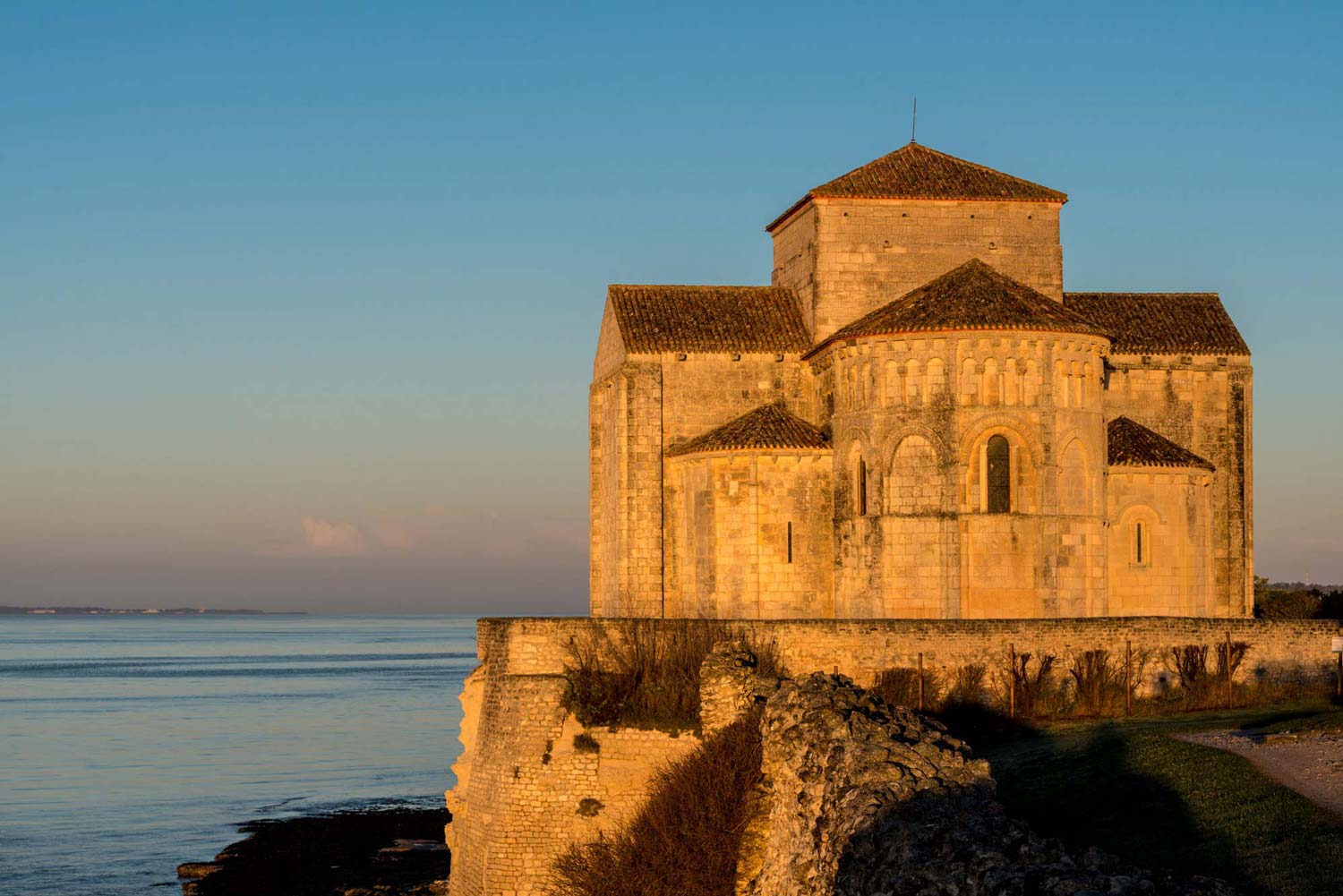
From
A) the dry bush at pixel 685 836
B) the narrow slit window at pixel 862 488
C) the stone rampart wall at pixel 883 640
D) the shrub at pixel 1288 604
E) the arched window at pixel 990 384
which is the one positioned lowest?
the dry bush at pixel 685 836

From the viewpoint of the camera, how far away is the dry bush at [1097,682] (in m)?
28.6

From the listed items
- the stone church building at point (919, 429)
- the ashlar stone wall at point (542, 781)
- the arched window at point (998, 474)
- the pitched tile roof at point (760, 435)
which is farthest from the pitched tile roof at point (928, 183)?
the ashlar stone wall at point (542, 781)

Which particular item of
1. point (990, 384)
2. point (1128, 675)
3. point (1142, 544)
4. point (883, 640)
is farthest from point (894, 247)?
point (1128, 675)

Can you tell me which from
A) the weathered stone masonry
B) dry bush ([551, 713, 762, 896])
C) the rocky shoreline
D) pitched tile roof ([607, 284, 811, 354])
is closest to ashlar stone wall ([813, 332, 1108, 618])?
the weathered stone masonry

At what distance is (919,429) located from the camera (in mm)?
33531

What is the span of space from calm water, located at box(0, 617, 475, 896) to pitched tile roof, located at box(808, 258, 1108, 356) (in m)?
20.6

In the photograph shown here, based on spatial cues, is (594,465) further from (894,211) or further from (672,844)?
(672,844)

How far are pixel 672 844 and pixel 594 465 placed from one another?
20.9 meters

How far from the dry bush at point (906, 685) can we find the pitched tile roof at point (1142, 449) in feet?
33.8

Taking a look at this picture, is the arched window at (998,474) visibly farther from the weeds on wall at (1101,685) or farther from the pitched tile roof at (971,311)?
the weeds on wall at (1101,685)

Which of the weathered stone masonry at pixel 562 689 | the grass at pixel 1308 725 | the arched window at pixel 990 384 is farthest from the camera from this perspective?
the arched window at pixel 990 384

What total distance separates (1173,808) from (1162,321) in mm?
25624

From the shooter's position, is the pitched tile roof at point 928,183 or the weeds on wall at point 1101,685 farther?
the pitched tile roof at point 928,183

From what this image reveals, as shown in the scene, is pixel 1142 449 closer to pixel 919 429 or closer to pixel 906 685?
pixel 919 429
